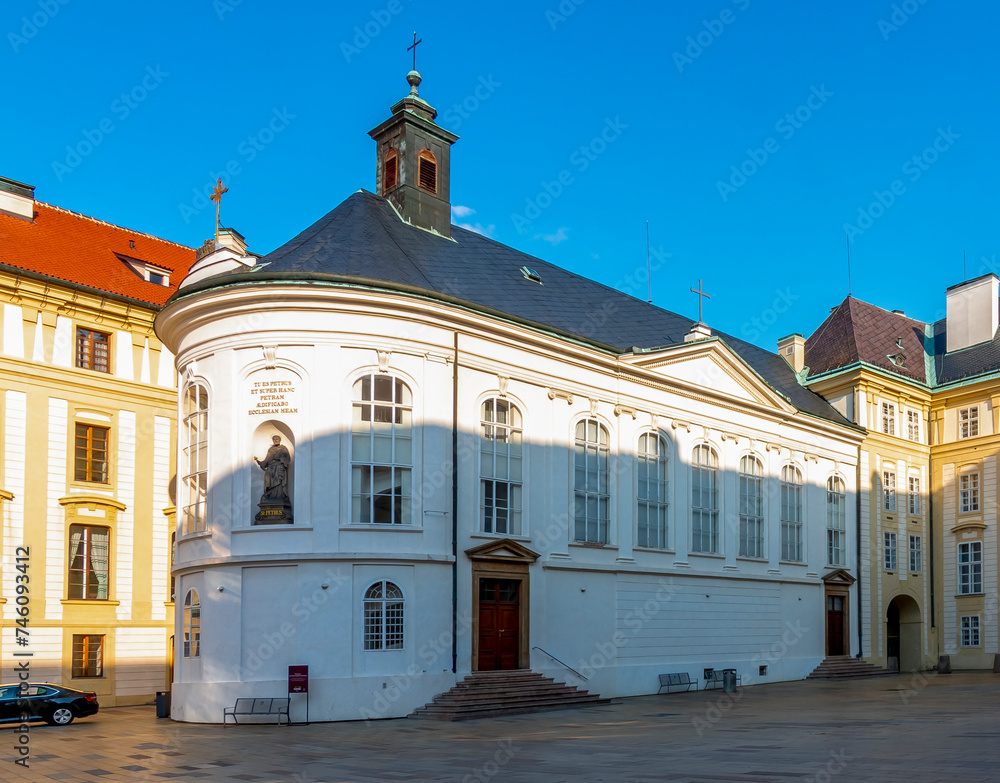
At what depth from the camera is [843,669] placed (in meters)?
40.4

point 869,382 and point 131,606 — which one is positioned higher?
point 869,382

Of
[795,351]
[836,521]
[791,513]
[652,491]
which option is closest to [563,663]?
[652,491]

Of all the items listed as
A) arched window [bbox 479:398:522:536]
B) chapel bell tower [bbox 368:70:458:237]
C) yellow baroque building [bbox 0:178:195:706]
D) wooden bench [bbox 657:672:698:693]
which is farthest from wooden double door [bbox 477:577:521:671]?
yellow baroque building [bbox 0:178:195:706]

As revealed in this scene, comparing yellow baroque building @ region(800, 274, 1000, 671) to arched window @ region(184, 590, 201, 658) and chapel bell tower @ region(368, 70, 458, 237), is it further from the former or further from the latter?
arched window @ region(184, 590, 201, 658)

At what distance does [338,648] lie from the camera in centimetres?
2505

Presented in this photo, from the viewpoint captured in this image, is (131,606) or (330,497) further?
(131,606)

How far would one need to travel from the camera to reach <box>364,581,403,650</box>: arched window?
25.6 m

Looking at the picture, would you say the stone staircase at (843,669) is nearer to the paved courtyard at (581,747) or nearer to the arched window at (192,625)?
the paved courtyard at (581,747)

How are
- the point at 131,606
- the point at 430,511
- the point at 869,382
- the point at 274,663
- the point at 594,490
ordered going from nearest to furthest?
the point at 274,663, the point at 430,511, the point at 594,490, the point at 131,606, the point at 869,382

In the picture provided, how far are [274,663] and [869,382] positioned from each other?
29.8m

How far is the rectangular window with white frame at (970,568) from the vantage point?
44938mm

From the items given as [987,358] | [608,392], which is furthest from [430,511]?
[987,358]

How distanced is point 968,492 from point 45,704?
38.0 m

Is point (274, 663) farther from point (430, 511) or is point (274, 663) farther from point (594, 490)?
point (594, 490)
